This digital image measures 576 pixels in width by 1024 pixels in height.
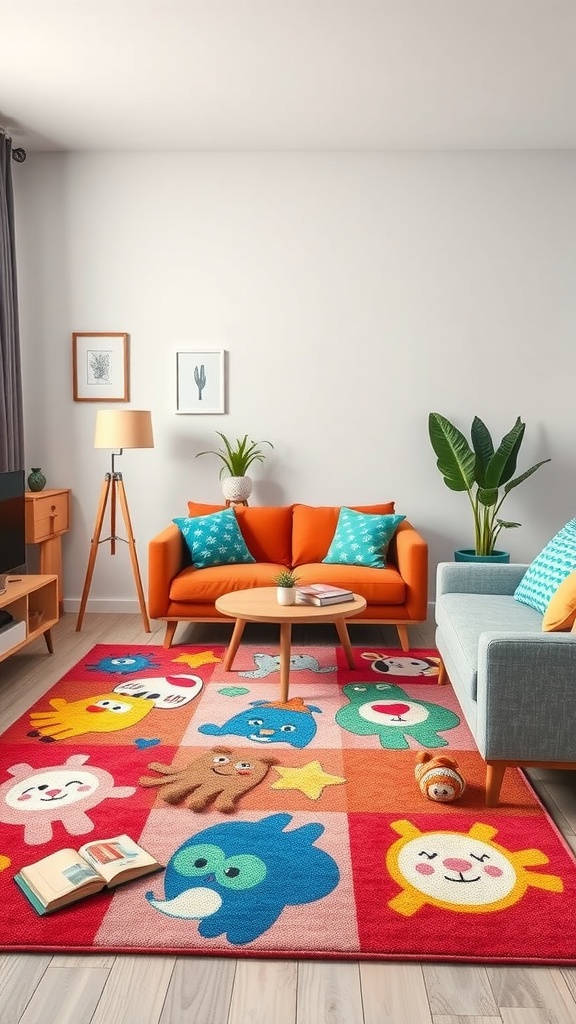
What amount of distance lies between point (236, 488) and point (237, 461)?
0.18m

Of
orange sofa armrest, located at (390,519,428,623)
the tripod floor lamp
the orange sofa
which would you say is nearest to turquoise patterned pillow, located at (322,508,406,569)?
Result: the orange sofa

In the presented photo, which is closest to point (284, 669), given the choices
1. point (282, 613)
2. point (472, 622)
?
point (282, 613)

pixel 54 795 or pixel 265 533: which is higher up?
pixel 265 533

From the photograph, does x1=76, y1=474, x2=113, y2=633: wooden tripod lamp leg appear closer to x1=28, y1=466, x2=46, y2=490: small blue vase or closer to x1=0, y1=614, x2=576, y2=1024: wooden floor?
x1=28, y1=466, x2=46, y2=490: small blue vase

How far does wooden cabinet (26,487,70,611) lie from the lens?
4.86 m

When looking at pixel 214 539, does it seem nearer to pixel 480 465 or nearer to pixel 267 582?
pixel 267 582

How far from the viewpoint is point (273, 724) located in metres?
3.38

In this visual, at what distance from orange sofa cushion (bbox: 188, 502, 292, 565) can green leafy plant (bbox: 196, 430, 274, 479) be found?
32 cm

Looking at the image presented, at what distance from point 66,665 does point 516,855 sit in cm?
259

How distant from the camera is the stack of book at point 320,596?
385 centimetres

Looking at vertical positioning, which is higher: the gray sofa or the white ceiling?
the white ceiling

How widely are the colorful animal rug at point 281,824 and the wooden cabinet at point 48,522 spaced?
1209mm

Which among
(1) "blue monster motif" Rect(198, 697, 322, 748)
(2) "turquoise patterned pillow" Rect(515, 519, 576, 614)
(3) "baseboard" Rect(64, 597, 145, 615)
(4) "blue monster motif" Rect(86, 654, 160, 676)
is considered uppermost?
(2) "turquoise patterned pillow" Rect(515, 519, 576, 614)

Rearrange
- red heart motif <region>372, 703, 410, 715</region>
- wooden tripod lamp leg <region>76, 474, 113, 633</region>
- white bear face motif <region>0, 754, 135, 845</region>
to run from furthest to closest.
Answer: wooden tripod lamp leg <region>76, 474, 113, 633</region> < red heart motif <region>372, 703, 410, 715</region> < white bear face motif <region>0, 754, 135, 845</region>
